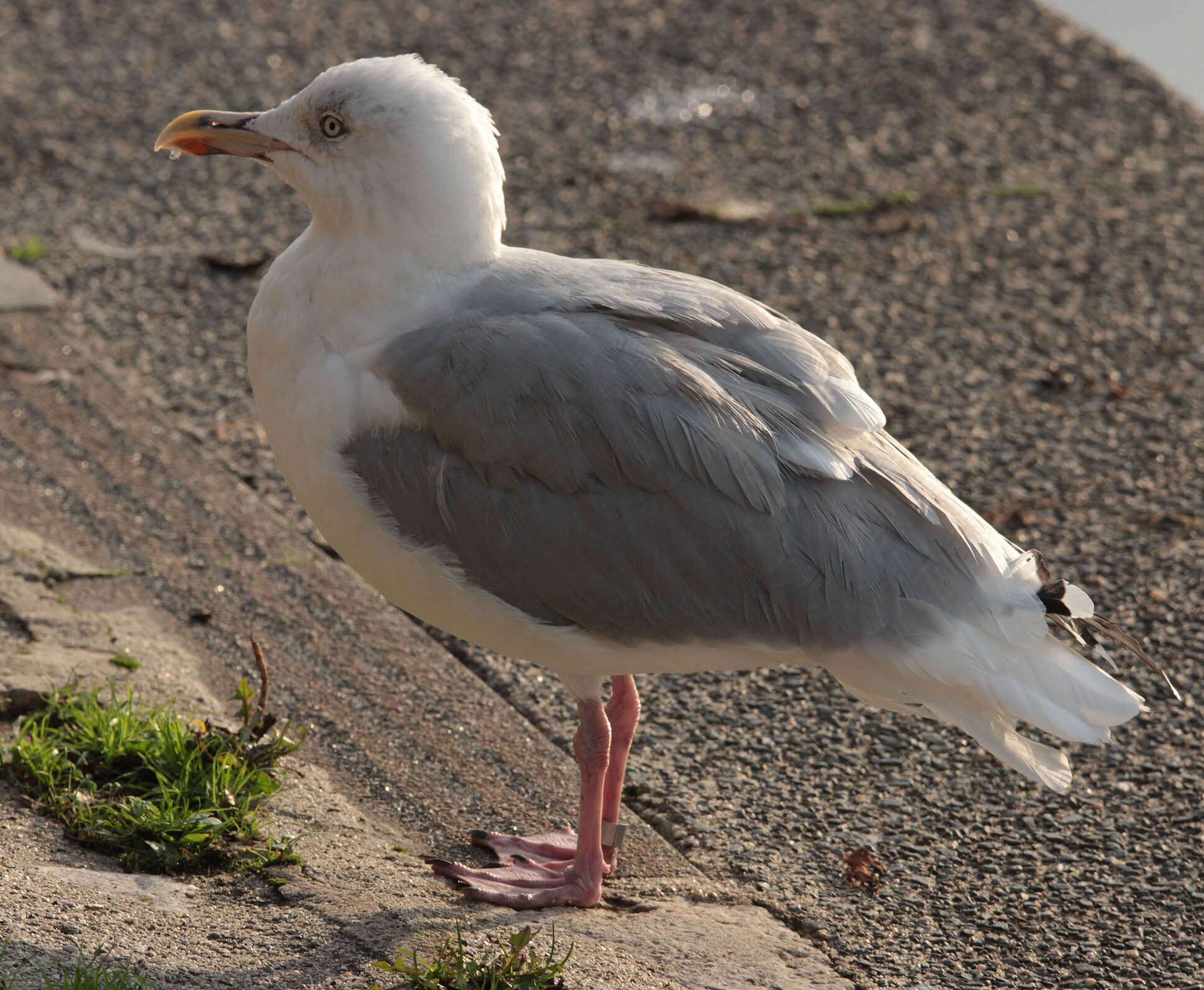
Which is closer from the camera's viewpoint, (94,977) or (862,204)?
(94,977)

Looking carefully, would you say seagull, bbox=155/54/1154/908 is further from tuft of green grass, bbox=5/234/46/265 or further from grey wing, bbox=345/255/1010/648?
tuft of green grass, bbox=5/234/46/265

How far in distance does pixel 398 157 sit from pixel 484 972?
6.56 feet

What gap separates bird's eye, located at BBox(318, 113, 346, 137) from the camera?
381 centimetres

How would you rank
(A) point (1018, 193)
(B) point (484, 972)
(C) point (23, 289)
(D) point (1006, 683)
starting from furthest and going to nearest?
(A) point (1018, 193), (C) point (23, 289), (D) point (1006, 683), (B) point (484, 972)

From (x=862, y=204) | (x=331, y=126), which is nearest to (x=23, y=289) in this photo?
(x=331, y=126)

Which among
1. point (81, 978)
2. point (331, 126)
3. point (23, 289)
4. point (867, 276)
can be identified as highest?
point (331, 126)

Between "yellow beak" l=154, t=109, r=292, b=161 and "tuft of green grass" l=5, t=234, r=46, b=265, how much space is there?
137 inches

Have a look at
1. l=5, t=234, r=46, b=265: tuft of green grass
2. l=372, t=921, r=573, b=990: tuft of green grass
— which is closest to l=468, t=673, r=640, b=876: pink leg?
l=372, t=921, r=573, b=990: tuft of green grass

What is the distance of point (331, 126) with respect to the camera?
3.83m

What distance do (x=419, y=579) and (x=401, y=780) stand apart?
852mm

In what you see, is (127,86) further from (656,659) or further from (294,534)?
(656,659)

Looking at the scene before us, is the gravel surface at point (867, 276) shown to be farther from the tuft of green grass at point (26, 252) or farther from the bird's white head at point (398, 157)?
the bird's white head at point (398, 157)

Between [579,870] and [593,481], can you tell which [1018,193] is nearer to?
[593,481]

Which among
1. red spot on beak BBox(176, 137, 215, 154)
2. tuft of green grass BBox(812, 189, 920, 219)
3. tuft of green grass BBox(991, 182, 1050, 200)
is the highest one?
red spot on beak BBox(176, 137, 215, 154)
